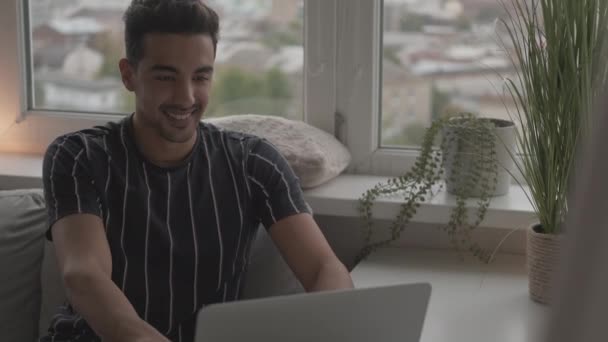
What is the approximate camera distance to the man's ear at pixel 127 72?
176 cm

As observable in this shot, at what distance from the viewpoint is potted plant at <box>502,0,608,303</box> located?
1591 millimetres

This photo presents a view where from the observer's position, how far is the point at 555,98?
163 centimetres

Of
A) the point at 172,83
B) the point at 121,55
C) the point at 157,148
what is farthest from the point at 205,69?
the point at 121,55

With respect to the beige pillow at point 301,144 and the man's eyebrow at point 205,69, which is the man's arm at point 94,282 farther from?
the beige pillow at point 301,144

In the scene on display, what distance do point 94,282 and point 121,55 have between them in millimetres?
1003

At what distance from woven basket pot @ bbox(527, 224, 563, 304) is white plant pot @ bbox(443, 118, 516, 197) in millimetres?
230

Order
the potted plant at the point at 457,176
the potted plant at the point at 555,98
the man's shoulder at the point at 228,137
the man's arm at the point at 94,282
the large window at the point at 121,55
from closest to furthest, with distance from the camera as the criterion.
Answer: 1. the man's arm at the point at 94,282
2. the potted plant at the point at 555,98
3. the man's shoulder at the point at 228,137
4. the potted plant at the point at 457,176
5. the large window at the point at 121,55

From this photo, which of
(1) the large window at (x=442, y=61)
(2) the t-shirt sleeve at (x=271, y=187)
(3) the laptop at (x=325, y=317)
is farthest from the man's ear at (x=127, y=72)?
(3) the laptop at (x=325, y=317)

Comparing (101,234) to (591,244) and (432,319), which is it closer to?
(432,319)

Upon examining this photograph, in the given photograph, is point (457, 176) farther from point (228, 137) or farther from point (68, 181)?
point (68, 181)

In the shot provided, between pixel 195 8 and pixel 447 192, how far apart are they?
28.4 inches

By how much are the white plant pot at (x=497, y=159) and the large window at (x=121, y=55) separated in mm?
474

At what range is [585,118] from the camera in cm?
156

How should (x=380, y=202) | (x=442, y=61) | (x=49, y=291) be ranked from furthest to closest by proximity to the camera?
1. (x=442, y=61)
2. (x=380, y=202)
3. (x=49, y=291)
